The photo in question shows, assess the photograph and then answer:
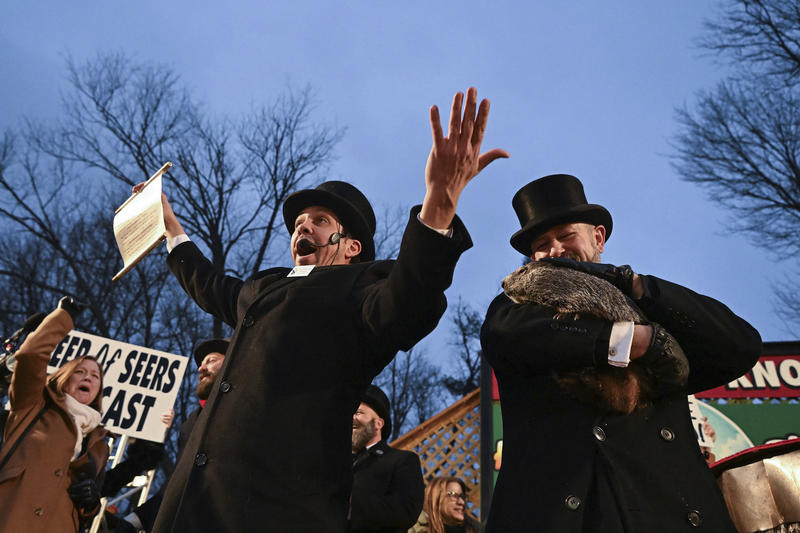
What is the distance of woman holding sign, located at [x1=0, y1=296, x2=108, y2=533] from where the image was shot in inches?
170

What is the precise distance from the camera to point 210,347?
6.21 m

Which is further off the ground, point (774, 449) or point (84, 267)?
point (84, 267)

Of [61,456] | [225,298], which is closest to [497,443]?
[61,456]

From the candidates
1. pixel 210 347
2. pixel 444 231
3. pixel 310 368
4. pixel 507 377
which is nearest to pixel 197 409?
pixel 210 347

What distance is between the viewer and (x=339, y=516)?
2.53 m

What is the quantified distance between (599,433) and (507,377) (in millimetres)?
452

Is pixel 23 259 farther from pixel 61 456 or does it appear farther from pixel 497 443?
pixel 61 456

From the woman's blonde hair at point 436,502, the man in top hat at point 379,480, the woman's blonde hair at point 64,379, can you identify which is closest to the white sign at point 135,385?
the woman's blonde hair at point 64,379

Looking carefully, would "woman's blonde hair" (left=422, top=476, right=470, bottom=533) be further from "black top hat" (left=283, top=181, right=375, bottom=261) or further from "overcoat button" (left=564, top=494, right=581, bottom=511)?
"overcoat button" (left=564, top=494, right=581, bottom=511)

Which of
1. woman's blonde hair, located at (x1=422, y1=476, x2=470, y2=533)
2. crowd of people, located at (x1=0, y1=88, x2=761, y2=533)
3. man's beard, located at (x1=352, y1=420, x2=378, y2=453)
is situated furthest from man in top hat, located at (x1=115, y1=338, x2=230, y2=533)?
crowd of people, located at (x1=0, y1=88, x2=761, y2=533)

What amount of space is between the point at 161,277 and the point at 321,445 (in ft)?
63.8

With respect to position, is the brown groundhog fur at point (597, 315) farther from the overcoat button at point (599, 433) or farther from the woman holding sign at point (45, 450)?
the woman holding sign at point (45, 450)

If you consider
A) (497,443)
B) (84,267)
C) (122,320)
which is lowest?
(497,443)

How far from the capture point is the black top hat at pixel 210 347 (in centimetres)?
606
